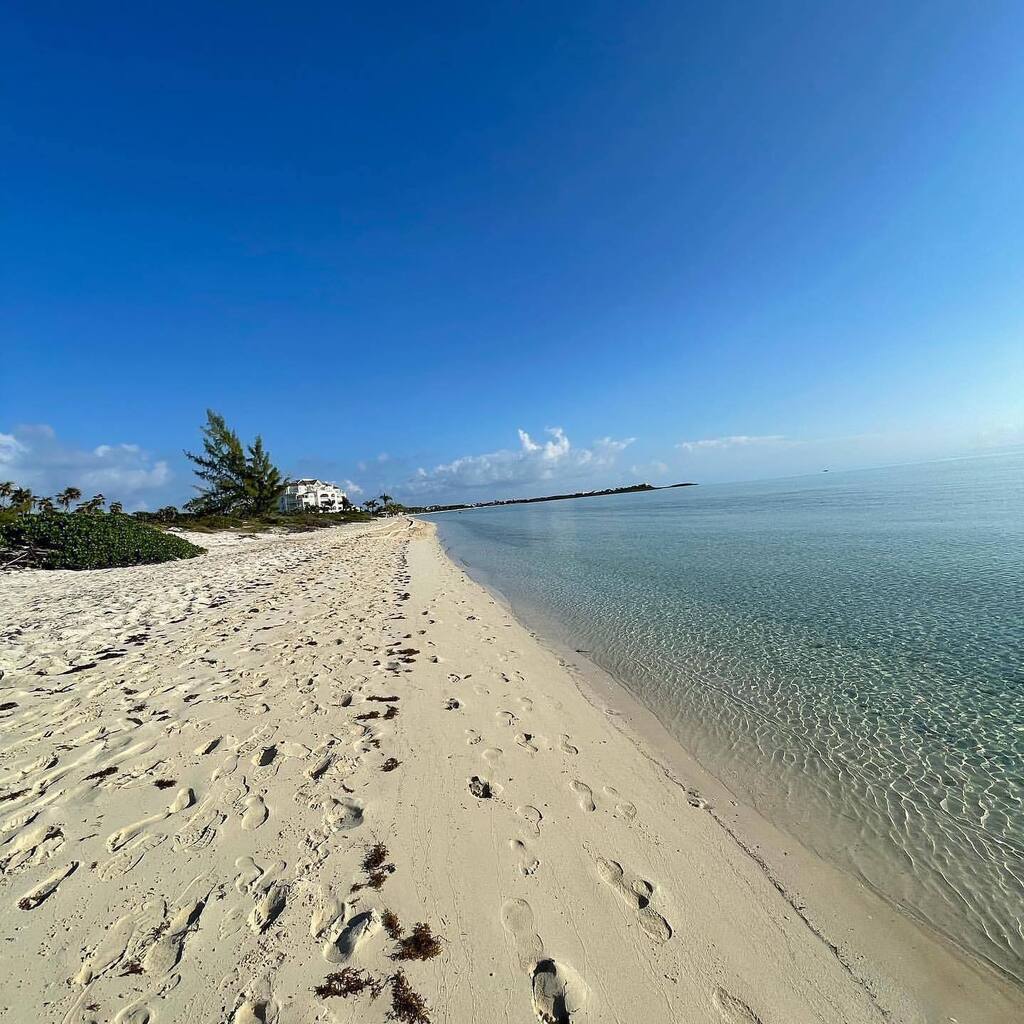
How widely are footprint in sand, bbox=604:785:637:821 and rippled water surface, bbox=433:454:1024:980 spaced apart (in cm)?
157

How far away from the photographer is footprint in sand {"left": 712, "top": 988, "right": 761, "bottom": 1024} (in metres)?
2.61

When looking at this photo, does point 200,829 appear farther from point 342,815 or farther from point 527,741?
point 527,741

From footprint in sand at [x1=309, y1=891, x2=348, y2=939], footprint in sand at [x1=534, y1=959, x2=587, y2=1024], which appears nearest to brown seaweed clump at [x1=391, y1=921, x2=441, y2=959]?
footprint in sand at [x1=309, y1=891, x2=348, y2=939]

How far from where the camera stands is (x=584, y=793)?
15.5 ft

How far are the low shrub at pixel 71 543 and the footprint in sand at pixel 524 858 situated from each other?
25.6m

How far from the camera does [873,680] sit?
7711mm

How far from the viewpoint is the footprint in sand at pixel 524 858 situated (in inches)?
141

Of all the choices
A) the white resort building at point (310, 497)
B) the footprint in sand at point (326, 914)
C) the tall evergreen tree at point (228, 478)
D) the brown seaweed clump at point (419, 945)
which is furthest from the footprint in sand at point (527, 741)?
the white resort building at point (310, 497)

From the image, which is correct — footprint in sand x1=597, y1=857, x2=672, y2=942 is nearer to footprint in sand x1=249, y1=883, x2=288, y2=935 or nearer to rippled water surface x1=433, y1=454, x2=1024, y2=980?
rippled water surface x1=433, y1=454, x2=1024, y2=980

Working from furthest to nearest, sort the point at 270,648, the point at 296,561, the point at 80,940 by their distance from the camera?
the point at 296,561 → the point at 270,648 → the point at 80,940

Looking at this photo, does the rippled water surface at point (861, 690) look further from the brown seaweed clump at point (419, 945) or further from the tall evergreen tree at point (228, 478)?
the tall evergreen tree at point (228, 478)

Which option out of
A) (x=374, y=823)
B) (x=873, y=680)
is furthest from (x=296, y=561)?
(x=873, y=680)

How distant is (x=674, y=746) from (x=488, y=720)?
259cm

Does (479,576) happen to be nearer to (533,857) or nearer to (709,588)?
(709,588)
